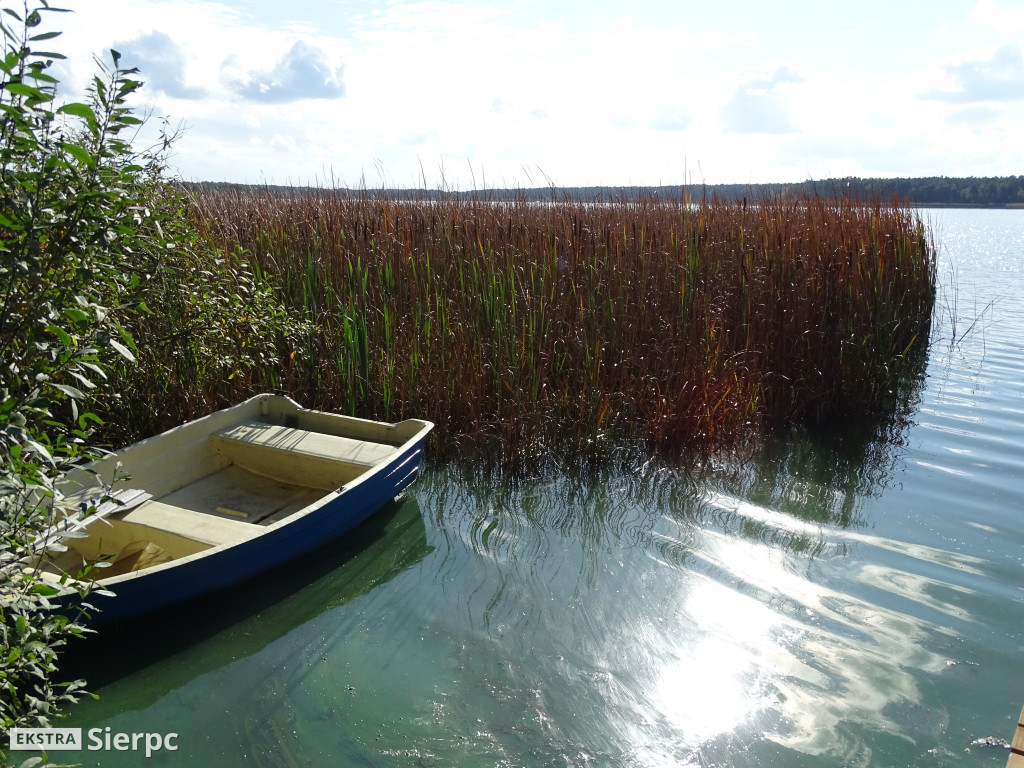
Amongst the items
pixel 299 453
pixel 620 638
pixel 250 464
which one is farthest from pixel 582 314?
pixel 620 638

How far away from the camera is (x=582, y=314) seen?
5980 millimetres

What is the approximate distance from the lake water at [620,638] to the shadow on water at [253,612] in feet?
0.04

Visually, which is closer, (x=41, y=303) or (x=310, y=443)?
(x=41, y=303)

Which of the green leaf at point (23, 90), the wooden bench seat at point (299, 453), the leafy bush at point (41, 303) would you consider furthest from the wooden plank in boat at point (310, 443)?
the green leaf at point (23, 90)

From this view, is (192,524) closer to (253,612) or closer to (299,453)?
(253,612)

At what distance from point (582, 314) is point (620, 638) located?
2993mm

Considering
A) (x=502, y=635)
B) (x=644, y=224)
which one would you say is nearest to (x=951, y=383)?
(x=644, y=224)

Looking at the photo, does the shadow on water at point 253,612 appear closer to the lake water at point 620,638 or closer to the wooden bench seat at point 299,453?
the lake water at point 620,638

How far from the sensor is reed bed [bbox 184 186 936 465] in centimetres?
564

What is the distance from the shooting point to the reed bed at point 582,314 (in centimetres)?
564

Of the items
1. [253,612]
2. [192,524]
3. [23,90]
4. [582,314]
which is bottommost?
[253,612]

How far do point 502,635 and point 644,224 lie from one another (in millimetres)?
4345

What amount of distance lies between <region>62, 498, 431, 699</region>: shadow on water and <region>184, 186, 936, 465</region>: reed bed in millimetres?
1345

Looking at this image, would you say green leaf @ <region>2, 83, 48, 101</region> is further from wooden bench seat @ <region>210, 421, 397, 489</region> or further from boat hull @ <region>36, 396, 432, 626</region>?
wooden bench seat @ <region>210, 421, 397, 489</region>
